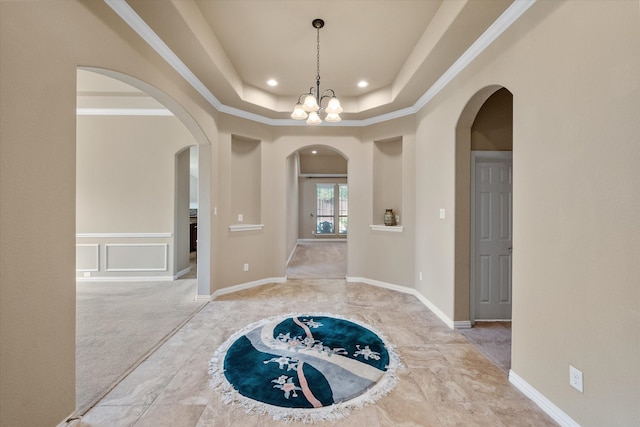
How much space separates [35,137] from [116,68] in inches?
36.0

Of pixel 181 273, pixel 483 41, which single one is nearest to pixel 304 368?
pixel 483 41

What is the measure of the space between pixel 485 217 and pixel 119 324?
179 inches

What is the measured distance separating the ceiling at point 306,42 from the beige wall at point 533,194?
0.30 m

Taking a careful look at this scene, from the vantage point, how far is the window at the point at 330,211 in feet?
37.3

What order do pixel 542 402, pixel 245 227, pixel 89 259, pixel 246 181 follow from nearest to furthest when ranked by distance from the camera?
pixel 542 402 < pixel 245 227 < pixel 246 181 < pixel 89 259

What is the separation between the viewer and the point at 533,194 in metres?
1.98

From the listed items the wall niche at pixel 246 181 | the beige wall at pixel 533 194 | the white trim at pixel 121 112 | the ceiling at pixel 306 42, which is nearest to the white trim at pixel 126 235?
the wall niche at pixel 246 181

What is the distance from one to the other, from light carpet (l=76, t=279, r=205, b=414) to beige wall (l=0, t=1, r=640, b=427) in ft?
1.95

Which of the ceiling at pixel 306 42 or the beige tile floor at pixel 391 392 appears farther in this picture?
the ceiling at pixel 306 42

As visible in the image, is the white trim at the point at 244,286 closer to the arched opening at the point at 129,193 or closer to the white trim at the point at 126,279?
the arched opening at the point at 129,193

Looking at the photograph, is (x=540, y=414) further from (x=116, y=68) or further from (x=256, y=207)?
(x=256, y=207)

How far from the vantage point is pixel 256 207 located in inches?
194

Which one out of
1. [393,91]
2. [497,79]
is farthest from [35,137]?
[393,91]

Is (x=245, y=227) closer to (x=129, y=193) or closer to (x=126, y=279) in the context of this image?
(x=129, y=193)
